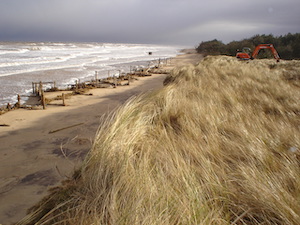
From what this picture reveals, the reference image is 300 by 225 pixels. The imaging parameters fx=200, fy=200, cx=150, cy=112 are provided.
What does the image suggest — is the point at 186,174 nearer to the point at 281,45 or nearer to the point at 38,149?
the point at 38,149

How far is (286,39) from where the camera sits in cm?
2297

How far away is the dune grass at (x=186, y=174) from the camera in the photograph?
1038 millimetres

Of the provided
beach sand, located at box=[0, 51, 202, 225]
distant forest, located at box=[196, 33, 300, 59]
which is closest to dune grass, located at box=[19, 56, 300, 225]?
beach sand, located at box=[0, 51, 202, 225]

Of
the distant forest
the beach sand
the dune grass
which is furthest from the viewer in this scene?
the distant forest

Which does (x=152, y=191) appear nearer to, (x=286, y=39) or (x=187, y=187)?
(x=187, y=187)

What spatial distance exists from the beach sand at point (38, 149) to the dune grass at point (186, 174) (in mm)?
472

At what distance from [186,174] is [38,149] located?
336 cm

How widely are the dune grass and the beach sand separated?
0.47 m

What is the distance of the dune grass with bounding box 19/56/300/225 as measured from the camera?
104 centimetres

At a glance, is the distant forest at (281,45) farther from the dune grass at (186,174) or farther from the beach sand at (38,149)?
the dune grass at (186,174)

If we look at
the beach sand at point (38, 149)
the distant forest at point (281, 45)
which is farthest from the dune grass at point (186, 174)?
the distant forest at point (281, 45)

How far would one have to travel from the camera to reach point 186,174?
1316mm

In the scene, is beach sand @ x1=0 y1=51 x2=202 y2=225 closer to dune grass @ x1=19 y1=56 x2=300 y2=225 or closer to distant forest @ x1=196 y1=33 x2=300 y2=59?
dune grass @ x1=19 y1=56 x2=300 y2=225

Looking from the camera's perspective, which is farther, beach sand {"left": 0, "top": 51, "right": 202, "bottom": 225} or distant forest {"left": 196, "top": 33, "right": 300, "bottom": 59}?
distant forest {"left": 196, "top": 33, "right": 300, "bottom": 59}
